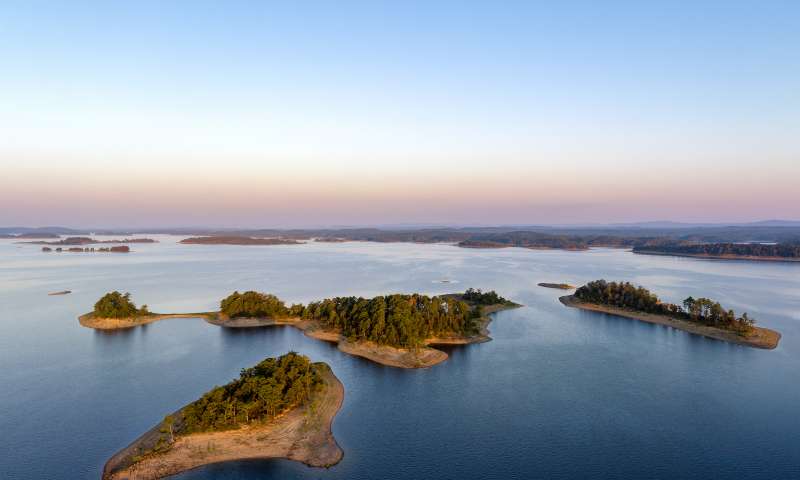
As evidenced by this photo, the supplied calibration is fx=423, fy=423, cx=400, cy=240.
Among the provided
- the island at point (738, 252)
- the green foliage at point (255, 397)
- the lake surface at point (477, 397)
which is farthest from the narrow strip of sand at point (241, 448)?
the island at point (738, 252)

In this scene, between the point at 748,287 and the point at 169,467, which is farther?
the point at 748,287

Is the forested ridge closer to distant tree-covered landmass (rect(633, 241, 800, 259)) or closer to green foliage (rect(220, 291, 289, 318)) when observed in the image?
green foliage (rect(220, 291, 289, 318))

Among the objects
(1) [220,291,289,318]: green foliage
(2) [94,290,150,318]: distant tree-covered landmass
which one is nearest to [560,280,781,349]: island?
(1) [220,291,289,318]: green foliage

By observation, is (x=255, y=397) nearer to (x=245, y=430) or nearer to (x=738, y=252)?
(x=245, y=430)

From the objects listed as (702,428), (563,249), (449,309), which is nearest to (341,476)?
(702,428)

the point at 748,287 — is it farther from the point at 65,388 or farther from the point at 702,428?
the point at 65,388

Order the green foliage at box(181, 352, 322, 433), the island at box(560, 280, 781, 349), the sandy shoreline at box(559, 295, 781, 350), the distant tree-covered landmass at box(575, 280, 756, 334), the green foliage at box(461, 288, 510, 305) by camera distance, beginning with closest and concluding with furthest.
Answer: the green foliage at box(181, 352, 322, 433) < the sandy shoreline at box(559, 295, 781, 350) < the island at box(560, 280, 781, 349) < the distant tree-covered landmass at box(575, 280, 756, 334) < the green foliage at box(461, 288, 510, 305)

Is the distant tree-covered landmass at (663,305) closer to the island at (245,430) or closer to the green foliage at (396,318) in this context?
the green foliage at (396,318)
